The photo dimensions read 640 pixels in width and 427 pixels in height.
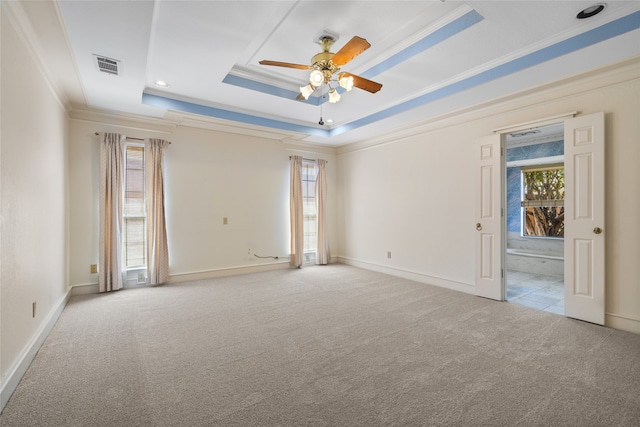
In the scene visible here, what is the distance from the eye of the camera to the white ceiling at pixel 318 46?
7.39 ft

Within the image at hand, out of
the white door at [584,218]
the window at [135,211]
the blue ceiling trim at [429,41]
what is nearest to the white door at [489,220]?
the white door at [584,218]

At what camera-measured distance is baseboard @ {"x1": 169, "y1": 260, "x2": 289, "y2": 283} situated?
4.70 meters

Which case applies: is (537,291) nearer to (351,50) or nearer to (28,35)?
(351,50)

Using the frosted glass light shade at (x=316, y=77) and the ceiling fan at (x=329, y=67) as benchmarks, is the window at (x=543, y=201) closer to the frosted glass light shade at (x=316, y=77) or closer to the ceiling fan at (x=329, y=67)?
the ceiling fan at (x=329, y=67)

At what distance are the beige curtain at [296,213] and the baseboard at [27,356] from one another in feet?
11.5

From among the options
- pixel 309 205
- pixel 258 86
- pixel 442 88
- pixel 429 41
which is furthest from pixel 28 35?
pixel 309 205

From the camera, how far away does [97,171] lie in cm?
416

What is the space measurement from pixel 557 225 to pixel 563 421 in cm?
616

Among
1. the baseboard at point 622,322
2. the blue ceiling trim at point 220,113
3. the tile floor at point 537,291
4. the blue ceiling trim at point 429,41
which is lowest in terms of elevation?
the tile floor at point 537,291

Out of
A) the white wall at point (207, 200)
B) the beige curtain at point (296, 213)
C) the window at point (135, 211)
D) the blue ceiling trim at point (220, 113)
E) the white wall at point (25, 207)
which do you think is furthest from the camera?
the beige curtain at point (296, 213)

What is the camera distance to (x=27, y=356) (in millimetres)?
2168

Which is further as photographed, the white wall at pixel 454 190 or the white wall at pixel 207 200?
the white wall at pixel 207 200

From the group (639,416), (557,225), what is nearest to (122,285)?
(639,416)

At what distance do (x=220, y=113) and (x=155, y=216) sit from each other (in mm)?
1882
